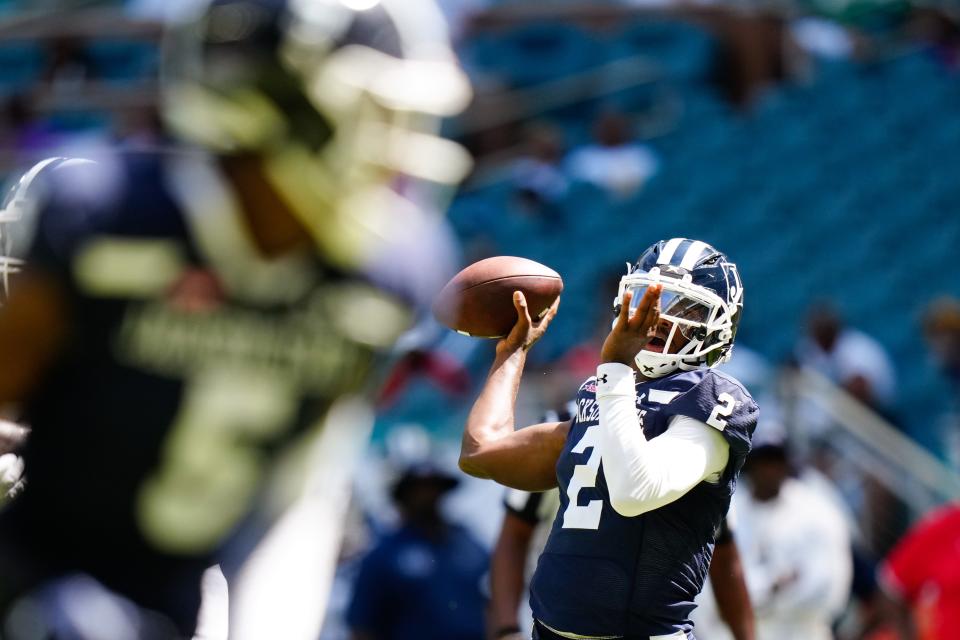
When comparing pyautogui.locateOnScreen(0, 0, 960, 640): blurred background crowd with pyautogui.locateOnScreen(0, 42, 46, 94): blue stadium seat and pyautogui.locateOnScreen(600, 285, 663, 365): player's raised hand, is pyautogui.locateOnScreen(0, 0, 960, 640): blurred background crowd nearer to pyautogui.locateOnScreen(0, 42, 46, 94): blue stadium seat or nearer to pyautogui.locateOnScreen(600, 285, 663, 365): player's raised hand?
pyautogui.locateOnScreen(0, 42, 46, 94): blue stadium seat

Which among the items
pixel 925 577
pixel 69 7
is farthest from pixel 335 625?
pixel 69 7

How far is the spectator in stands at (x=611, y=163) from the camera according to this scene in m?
11.4

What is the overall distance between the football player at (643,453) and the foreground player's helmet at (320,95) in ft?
3.24

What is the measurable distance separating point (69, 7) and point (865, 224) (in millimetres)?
7710

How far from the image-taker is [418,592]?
229 inches

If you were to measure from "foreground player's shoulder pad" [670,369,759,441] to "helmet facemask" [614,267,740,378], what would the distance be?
0.11 meters

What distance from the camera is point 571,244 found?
37.1 ft

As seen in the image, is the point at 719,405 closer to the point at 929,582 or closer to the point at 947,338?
the point at 929,582

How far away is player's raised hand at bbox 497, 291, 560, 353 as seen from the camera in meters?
3.50

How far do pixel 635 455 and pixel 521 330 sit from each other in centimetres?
55

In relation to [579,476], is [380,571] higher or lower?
lower

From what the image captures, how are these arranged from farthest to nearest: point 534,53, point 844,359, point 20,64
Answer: point 20,64, point 534,53, point 844,359


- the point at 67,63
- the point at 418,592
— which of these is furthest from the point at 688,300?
the point at 67,63

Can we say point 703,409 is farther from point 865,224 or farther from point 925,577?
point 865,224
